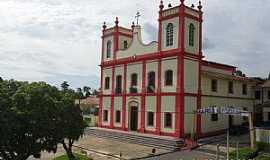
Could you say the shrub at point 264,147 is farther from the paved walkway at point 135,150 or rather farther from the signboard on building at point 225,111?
the signboard on building at point 225,111

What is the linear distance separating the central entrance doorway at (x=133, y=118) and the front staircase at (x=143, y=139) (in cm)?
126

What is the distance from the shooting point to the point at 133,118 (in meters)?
34.9

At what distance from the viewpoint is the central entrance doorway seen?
3444 cm

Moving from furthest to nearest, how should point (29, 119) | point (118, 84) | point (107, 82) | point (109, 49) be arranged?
point (109, 49) → point (107, 82) → point (118, 84) → point (29, 119)

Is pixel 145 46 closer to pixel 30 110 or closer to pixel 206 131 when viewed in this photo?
pixel 206 131

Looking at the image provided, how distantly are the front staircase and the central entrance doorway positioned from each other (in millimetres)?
1255

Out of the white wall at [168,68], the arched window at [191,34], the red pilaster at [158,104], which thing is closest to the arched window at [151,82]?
the red pilaster at [158,104]

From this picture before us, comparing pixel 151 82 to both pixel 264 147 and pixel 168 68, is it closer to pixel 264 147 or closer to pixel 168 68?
pixel 168 68

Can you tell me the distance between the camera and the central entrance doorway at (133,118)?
34438mm

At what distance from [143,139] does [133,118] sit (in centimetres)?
476

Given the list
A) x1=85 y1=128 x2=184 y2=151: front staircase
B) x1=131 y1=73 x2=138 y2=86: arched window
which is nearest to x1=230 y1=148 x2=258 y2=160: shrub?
x1=85 y1=128 x2=184 y2=151: front staircase

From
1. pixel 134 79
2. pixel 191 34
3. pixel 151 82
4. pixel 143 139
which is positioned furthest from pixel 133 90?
pixel 191 34

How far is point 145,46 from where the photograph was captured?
110ft

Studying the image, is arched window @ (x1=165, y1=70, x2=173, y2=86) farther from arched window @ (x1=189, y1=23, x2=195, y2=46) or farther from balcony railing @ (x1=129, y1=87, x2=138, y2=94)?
balcony railing @ (x1=129, y1=87, x2=138, y2=94)
